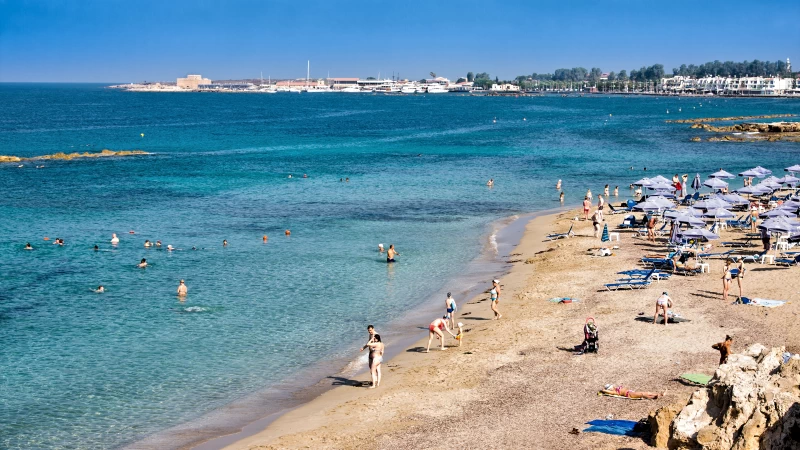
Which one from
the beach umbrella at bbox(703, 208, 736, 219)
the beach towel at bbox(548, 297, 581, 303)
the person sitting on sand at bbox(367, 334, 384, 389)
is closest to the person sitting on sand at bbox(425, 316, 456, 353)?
the person sitting on sand at bbox(367, 334, 384, 389)

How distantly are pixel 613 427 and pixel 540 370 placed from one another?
4.33 metres

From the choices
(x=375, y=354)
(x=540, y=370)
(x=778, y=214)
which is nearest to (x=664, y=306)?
(x=540, y=370)

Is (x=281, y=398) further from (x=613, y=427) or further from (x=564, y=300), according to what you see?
(x=564, y=300)

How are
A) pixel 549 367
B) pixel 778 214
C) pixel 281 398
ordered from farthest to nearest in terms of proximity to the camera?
pixel 778 214
pixel 281 398
pixel 549 367

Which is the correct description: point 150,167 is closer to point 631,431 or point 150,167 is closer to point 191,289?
point 191,289

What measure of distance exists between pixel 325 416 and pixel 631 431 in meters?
7.10

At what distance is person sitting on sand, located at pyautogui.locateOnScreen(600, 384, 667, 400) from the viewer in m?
17.7

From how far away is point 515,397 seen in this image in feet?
61.4

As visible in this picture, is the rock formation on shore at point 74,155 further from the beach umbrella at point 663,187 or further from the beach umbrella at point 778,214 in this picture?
the beach umbrella at point 778,214

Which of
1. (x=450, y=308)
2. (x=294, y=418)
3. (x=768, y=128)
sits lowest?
(x=294, y=418)

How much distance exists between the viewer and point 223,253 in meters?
38.1

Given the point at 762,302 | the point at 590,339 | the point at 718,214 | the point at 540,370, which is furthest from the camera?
the point at 718,214

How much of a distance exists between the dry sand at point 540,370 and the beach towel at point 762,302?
43 cm

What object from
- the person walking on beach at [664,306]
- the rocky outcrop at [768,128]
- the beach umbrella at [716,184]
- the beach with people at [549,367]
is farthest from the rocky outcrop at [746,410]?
the rocky outcrop at [768,128]
